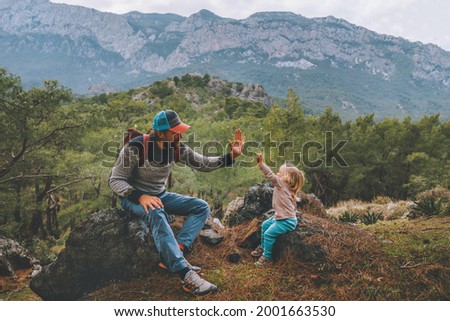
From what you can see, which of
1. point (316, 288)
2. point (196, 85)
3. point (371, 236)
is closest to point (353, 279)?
point (316, 288)

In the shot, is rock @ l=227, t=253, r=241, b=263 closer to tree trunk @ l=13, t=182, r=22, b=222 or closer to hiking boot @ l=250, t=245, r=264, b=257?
hiking boot @ l=250, t=245, r=264, b=257

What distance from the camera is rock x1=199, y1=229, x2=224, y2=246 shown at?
471 centimetres

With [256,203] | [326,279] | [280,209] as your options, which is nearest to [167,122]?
[280,209]

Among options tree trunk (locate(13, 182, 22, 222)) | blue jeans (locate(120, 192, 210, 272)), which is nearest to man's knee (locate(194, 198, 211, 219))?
blue jeans (locate(120, 192, 210, 272))

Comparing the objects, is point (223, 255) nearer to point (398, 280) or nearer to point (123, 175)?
point (123, 175)

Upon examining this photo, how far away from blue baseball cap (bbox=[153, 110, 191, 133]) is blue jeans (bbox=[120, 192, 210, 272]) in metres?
0.89

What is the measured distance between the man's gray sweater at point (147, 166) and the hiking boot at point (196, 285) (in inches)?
41.1

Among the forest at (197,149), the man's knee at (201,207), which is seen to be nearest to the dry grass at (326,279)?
the man's knee at (201,207)

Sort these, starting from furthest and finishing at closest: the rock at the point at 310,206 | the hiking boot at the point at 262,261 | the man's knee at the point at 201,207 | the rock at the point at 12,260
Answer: the rock at the point at 310,206 → the rock at the point at 12,260 → the man's knee at the point at 201,207 → the hiking boot at the point at 262,261

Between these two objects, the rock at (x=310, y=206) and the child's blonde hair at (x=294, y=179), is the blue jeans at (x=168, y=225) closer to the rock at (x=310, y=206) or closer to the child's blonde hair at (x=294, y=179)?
the child's blonde hair at (x=294, y=179)

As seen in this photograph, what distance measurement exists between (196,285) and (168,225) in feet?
2.31

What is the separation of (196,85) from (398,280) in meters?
89.9

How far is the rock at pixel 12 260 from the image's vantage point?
530cm
